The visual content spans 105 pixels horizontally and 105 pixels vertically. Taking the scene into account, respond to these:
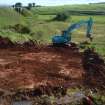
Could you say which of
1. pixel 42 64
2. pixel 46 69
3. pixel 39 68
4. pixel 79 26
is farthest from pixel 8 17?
pixel 46 69

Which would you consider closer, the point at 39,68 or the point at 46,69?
the point at 46,69

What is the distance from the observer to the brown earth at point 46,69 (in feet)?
69.5

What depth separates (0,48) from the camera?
3250 cm

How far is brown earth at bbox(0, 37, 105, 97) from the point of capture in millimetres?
21188

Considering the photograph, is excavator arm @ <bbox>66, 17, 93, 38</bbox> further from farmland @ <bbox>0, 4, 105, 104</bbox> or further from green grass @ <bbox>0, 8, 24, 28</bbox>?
green grass @ <bbox>0, 8, 24, 28</bbox>

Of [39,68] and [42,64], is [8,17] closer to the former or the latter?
[42,64]

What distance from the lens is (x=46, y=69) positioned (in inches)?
966

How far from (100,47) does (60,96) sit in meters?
15.1

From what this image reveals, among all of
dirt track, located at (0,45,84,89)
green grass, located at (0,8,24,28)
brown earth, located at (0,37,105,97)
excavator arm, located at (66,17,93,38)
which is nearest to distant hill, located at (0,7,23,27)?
green grass, located at (0,8,24,28)

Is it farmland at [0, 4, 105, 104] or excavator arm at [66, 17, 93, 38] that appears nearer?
farmland at [0, 4, 105, 104]

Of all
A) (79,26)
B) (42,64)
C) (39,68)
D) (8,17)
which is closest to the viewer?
(39,68)

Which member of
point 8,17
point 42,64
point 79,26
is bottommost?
point 42,64

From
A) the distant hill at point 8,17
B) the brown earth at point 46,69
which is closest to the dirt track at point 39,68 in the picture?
the brown earth at point 46,69

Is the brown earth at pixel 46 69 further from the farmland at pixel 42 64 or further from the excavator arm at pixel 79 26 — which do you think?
the excavator arm at pixel 79 26
